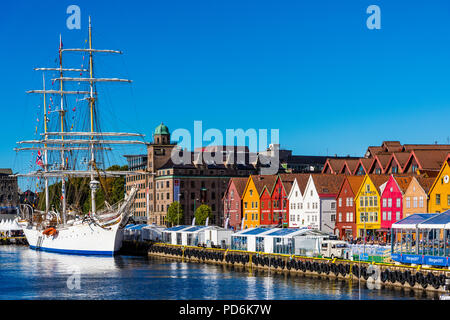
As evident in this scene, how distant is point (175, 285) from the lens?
63312mm

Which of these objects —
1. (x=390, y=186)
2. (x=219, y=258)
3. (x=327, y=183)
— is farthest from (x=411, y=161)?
(x=219, y=258)

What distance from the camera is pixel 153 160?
188 meters

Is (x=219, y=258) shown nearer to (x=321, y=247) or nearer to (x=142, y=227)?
(x=321, y=247)

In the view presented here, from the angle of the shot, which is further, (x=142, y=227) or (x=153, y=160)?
(x=153, y=160)

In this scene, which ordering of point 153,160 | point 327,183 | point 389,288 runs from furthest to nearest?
point 153,160, point 327,183, point 389,288

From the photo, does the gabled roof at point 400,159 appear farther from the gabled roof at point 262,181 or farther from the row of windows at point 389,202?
the gabled roof at point 262,181

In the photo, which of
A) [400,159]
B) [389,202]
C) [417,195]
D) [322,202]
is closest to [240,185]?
[322,202]


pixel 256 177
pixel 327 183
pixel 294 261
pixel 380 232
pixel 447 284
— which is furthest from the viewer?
pixel 256 177

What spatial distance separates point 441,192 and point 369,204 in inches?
617

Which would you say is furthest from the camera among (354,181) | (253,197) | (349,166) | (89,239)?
(253,197)

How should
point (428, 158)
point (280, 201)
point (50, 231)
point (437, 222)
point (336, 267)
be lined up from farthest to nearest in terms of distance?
point (50, 231) → point (280, 201) → point (428, 158) → point (336, 267) → point (437, 222)

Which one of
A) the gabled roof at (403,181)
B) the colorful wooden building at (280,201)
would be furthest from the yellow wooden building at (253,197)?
the gabled roof at (403,181)

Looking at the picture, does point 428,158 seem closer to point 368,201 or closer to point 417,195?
point 368,201

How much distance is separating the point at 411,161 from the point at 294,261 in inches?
1395
